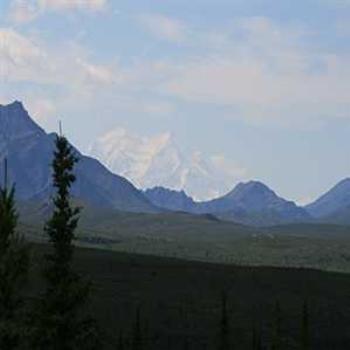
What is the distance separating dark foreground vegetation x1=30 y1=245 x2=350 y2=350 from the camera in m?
108

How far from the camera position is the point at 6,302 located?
87.9ft

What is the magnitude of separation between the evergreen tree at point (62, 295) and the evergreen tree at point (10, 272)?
87 centimetres

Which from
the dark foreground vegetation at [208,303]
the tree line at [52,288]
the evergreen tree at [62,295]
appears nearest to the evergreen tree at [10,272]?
the tree line at [52,288]

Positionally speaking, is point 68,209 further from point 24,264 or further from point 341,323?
point 341,323

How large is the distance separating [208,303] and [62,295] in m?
109

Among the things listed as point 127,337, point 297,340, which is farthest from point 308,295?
point 127,337

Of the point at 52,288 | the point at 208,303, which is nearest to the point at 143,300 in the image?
the point at 208,303

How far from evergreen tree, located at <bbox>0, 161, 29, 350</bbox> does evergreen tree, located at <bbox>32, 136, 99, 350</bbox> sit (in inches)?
34.2

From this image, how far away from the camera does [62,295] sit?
27.8 meters

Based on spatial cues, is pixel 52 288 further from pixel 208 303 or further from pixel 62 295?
pixel 208 303

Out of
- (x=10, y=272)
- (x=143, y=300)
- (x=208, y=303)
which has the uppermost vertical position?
(x=10, y=272)

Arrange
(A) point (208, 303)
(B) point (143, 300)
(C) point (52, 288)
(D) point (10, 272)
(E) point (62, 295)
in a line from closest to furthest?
(D) point (10, 272) < (E) point (62, 295) < (C) point (52, 288) < (B) point (143, 300) < (A) point (208, 303)

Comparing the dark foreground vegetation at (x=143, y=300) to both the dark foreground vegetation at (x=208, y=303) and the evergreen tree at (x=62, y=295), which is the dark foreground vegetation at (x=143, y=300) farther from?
the dark foreground vegetation at (x=208, y=303)

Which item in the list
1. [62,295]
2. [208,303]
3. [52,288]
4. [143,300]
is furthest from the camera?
[208,303]
